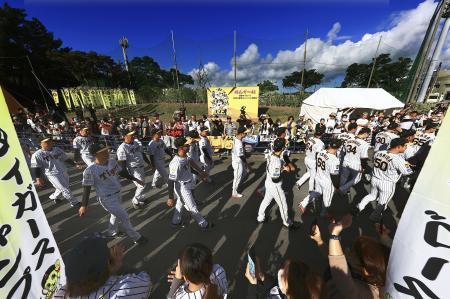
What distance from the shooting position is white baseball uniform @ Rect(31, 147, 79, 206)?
17.6ft

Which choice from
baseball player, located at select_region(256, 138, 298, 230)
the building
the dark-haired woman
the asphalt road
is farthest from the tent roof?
the building

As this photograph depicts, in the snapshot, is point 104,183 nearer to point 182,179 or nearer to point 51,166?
point 182,179

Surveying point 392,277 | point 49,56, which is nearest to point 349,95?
point 392,277

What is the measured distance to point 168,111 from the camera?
34.0 m

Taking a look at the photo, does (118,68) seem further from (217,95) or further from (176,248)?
(176,248)

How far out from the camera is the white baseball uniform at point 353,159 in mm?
5801

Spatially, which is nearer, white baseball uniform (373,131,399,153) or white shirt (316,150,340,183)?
white shirt (316,150,340,183)

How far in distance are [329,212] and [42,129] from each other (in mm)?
16811

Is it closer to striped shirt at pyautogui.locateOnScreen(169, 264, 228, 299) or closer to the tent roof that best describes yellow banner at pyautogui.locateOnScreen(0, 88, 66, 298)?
striped shirt at pyautogui.locateOnScreen(169, 264, 228, 299)

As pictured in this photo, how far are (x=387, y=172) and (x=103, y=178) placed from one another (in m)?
5.67

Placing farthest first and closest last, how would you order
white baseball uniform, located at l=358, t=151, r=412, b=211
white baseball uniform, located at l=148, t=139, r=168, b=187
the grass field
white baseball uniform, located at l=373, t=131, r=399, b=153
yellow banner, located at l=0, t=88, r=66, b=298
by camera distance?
the grass field
white baseball uniform, located at l=373, t=131, r=399, b=153
white baseball uniform, located at l=148, t=139, r=168, b=187
white baseball uniform, located at l=358, t=151, r=412, b=211
yellow banner, located at l=0, t=88, r=66, b=298

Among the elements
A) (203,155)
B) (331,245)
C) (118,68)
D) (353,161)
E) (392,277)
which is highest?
(118,68)

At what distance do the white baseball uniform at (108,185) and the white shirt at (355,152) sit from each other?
5696mm

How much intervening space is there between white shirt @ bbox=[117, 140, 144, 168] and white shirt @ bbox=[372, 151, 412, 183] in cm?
576
